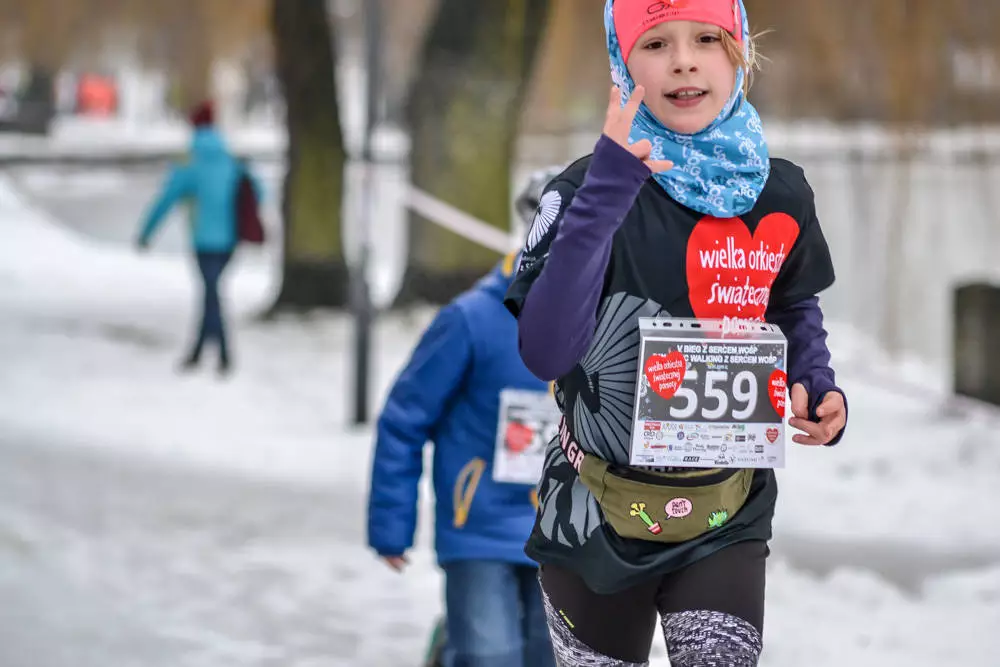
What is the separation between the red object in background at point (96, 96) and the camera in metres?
62.8

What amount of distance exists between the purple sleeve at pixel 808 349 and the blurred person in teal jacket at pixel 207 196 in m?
8.50

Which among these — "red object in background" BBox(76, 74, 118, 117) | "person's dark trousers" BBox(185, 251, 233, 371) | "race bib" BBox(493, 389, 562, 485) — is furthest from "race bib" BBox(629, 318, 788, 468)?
"red object in background" BBox(76, 74, 118, 117)

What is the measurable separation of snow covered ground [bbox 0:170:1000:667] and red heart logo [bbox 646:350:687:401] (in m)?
2.52

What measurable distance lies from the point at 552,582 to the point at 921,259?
14.0 m

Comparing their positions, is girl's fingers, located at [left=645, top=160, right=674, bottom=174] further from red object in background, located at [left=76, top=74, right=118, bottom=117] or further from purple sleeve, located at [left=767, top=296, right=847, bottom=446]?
red object in background, located at [left=76, top=74, right=118, bottom=117]

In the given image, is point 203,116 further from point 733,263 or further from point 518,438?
point 733,263

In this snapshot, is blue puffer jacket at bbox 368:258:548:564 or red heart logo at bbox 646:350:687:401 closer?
red heart logo at bbox 646:350:687:401

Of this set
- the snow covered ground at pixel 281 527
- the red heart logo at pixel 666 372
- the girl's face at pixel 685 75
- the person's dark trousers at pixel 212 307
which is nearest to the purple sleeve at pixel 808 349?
the red heart logo at pixel 666 372

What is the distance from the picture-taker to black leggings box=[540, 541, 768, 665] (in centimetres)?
271

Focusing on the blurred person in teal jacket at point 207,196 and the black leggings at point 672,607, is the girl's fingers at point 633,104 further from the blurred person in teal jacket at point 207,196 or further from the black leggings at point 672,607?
the blurred person in teal jacket at point 207,196

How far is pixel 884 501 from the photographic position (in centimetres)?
787

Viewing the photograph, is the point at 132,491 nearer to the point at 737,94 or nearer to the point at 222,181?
the point at 222,181

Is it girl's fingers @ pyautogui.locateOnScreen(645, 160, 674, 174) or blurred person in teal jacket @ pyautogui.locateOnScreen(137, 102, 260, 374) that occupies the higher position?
blurred person in teal jacket @ pyautogui.locateOnScreen(137, 102, 260, 374)

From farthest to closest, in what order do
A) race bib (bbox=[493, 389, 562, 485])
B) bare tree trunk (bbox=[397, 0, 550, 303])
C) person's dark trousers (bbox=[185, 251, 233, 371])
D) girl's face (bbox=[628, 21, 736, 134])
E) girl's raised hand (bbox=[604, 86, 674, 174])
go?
1. bare tree trunk (bbox=[397, 0, 550, 303])
2. person's dark trousers (bbox=[185, 251, 233, 371])
3. race bib (bbox=[493, 389, 562, 485])
4. girl's face (bbox=[628, 21, 736, 134])
5. girl's raised hand (bbox=[604, 86, 674, 174])
